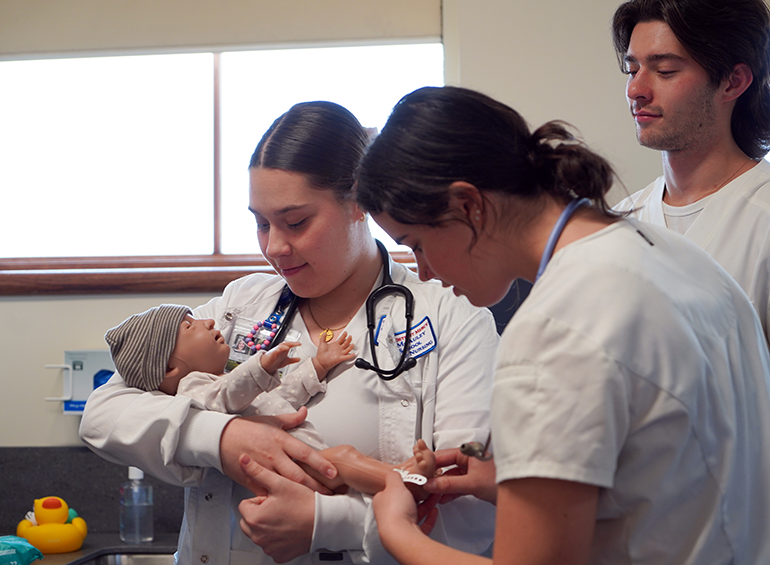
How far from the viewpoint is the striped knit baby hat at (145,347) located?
1606 mm

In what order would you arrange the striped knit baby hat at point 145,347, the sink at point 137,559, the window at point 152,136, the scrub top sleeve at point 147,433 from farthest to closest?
the window at point 152,136, the sink at point 137,559, the striped knit baby hat at point 145,347, the scrub top sleeve at point 147,433

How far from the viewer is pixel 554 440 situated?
0.71 meters

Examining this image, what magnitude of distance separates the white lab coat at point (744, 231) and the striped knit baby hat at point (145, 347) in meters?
1.29


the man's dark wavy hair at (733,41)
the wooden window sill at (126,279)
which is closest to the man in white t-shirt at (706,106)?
the man's dark wavy hair at (733,41)

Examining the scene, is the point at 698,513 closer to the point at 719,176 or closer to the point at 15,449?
the point at 719,176

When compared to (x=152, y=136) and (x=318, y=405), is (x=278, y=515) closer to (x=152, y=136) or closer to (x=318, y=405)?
(x=318, y=405)

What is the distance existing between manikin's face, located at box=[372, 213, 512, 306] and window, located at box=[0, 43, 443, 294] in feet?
6.33

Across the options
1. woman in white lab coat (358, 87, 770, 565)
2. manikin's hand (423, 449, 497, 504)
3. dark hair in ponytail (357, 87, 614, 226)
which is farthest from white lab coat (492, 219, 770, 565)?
manikin's hand (423, 449, 497, 504)

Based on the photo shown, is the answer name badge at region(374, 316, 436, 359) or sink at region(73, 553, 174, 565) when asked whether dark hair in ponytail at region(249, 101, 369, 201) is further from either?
sink at region(73, 553, 174, 565)

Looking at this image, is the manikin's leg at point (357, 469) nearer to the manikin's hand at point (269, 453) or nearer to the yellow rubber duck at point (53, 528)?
the manikin's hand at point (269, 453)

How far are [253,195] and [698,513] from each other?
3.75ft

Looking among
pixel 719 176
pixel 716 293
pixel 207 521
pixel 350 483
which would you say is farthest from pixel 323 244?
pixel 719 176

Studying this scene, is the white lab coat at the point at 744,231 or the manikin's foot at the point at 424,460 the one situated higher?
the white lab coat at the point at 744,231

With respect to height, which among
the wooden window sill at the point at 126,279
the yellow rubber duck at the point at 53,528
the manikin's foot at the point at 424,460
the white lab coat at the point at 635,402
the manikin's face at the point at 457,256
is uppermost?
the wooden window sill at the point at 126,279
